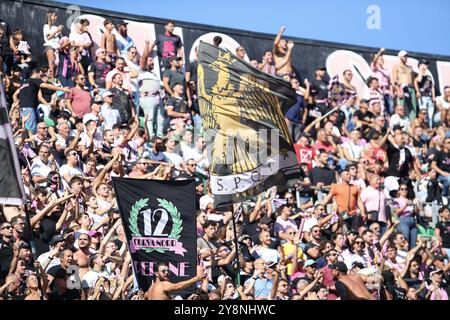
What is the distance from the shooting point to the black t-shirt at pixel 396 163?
2642 centimetres

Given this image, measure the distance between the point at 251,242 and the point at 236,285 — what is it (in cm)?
122

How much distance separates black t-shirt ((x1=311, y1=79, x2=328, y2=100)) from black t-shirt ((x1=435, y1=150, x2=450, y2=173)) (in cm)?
249

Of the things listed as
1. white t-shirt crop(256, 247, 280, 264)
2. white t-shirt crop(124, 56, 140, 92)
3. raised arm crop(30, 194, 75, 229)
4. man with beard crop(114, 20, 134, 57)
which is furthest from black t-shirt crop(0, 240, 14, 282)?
man with beard crop(114, 20, 134, 57)

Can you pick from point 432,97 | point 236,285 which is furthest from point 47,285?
point 432,97

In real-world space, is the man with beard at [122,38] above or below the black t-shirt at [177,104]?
above

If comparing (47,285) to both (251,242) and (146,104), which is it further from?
(146,104)

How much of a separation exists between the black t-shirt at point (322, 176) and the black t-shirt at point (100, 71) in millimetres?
3985

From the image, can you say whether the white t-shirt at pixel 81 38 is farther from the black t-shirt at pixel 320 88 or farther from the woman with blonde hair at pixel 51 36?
the black t-shirt at pixel 320 88

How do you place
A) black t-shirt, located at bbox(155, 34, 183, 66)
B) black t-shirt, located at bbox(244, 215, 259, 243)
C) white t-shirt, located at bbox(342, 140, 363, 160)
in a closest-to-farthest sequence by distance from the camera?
black t-shirt, located at bbox(244, 215, 259, 243) < black t-shirt, located at bbox(155, 34, 183, 66) < white t-shirt, located at bbox(342, 140, 363, 160)

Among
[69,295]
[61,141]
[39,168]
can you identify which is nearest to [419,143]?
[61,141]

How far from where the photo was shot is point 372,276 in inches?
856

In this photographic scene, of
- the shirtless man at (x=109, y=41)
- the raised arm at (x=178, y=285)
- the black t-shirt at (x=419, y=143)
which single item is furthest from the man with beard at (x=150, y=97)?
the black t-shirt at (x=419, y=143)

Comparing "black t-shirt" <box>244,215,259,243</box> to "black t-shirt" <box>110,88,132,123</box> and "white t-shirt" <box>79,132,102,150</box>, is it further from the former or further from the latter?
"black t-shirt" <box>110,88,132,123</box>

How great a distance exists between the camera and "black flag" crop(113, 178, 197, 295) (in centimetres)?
1773
